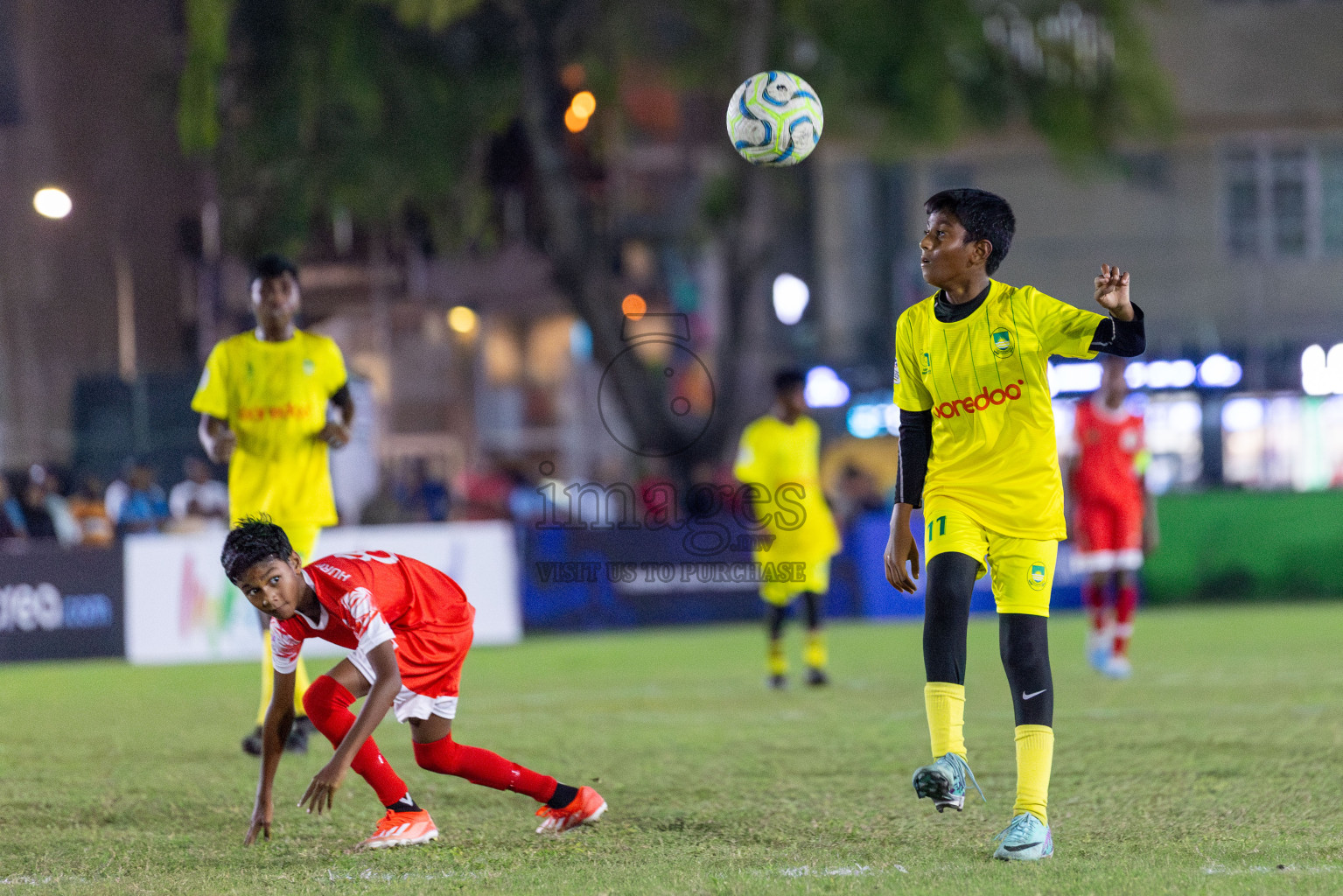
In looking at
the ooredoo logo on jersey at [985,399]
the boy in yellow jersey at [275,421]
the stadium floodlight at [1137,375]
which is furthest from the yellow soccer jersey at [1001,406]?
the stadium floodlight at [1137,375]

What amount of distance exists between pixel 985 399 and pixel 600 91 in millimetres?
16629

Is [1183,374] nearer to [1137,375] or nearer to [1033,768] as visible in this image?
[1137,375]

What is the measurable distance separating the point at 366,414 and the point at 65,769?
12.3 meters

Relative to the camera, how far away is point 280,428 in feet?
25.3

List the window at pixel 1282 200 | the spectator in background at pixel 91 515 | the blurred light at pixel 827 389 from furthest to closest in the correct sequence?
the window at pixel 1282 200 → the blurred light at pixel 827 389 → the spectator in background at pixel 91 515

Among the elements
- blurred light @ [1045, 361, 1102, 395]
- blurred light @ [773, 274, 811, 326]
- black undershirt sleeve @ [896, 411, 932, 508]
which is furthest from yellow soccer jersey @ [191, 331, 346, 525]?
blurred light @ [773, 274, 811, 326]

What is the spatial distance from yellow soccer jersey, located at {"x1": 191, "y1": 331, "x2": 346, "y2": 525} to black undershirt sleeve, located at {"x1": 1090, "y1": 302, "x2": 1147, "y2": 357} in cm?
431

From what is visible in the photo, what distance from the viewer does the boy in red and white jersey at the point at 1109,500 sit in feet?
37.1

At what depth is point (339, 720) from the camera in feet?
17.1

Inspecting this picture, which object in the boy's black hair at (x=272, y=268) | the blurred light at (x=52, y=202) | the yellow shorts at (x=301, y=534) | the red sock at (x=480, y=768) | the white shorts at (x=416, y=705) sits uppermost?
the blurred light at (x=52, y=202)

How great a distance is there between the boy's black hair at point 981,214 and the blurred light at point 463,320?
27.0 meters

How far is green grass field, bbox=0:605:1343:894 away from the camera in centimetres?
473

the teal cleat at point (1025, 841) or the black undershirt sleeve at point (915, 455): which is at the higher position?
the black undershirt sleeve at point (915, 455)

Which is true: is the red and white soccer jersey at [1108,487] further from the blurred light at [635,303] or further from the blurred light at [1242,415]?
the blurred light at [1242,415]
